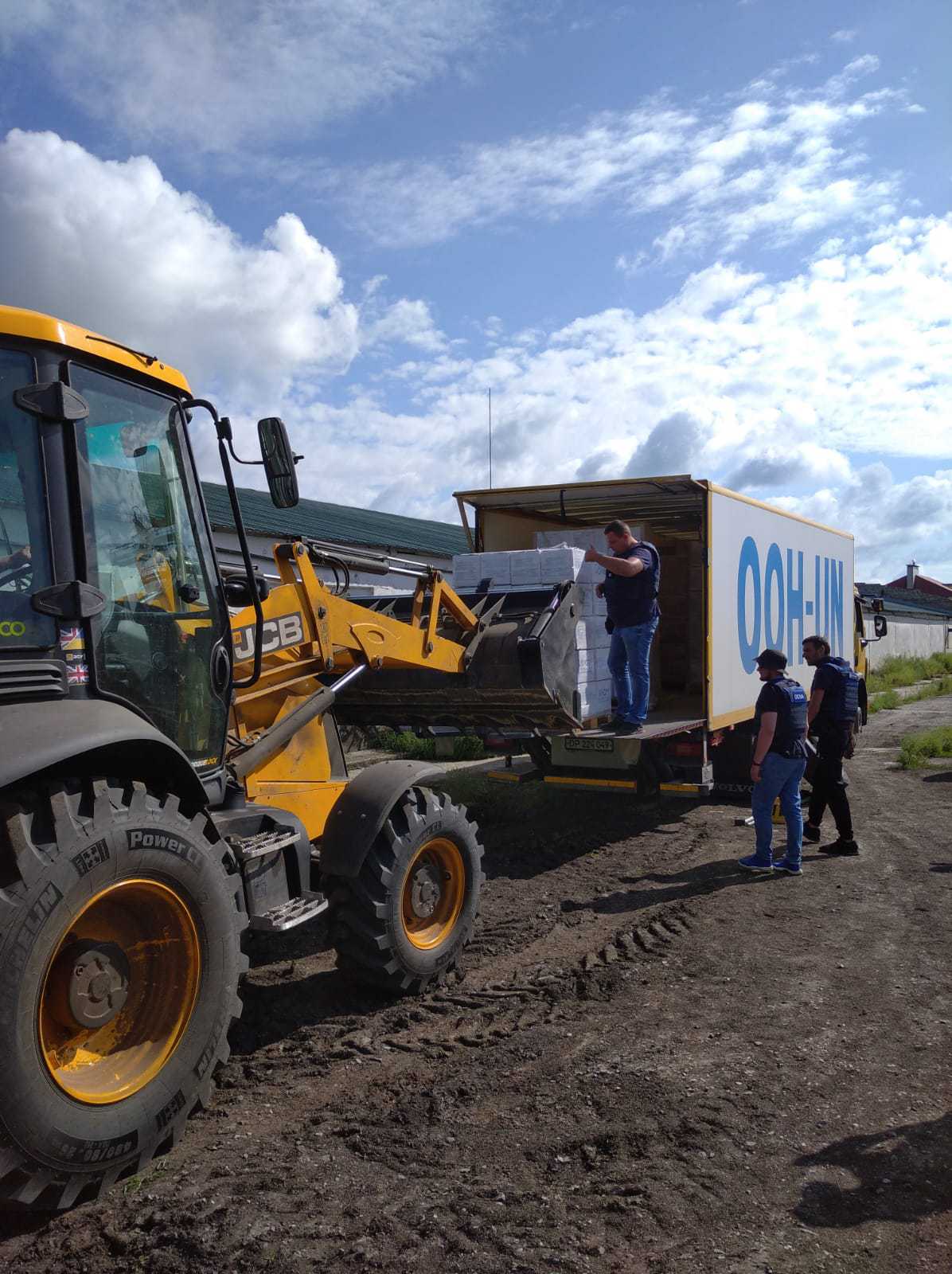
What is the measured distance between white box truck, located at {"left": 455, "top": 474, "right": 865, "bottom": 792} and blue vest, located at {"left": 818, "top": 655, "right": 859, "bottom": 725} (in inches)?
39.8

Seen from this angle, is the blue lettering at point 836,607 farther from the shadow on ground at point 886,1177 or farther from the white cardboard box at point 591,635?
the shadow on ground at point 886,1177

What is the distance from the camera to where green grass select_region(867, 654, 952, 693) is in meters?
28.4

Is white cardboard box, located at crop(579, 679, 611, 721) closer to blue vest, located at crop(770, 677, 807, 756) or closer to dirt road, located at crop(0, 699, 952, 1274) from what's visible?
blue vest, located at crop(770, 677, 807, 756)

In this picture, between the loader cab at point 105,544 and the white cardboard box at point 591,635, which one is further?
the white cardboard box at point 591,635

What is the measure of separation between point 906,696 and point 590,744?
19503 mm

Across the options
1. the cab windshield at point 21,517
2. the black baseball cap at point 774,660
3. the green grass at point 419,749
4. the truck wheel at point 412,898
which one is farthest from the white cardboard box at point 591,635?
the green grass at point 419,749

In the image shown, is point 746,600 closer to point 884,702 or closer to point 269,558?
point 269,558

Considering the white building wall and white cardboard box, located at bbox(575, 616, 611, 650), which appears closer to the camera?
white cardboard box, located at bbox(575, 616, 611, 650)

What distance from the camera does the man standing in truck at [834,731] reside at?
327 inches

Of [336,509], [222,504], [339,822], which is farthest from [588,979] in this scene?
[336,509]

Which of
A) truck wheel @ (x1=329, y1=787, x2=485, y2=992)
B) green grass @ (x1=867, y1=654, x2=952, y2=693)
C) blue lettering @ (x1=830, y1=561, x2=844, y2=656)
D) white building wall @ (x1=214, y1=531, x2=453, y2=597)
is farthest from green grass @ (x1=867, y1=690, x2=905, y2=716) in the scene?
truck wheel @ (x1=329, y1=787, x2=485, y2=992)

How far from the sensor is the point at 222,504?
20266 millimetres

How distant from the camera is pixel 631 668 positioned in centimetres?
793

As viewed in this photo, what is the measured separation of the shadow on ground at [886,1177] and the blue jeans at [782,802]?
12.7 ft
